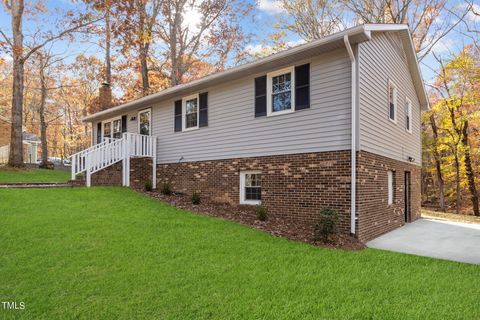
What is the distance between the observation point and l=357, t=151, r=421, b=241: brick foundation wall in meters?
7.23

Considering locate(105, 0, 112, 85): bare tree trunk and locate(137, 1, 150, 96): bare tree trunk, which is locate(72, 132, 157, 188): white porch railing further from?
locate(137, 1, 150, 96): bare tree trunk

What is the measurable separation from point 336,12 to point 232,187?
48.3 ft

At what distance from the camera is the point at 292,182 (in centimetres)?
827

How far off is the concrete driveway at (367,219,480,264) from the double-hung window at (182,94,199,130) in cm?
687

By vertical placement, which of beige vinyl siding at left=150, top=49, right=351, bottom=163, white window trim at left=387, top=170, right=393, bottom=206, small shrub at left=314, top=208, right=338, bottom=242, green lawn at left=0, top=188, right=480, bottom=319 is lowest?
green lawn at left=0, top=188, right=480, bottom=319

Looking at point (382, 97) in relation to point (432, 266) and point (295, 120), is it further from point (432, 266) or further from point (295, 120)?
point (432, 266)

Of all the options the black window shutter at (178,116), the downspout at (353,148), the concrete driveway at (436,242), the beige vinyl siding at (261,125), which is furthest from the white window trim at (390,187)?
the black window shutter at (178,116)

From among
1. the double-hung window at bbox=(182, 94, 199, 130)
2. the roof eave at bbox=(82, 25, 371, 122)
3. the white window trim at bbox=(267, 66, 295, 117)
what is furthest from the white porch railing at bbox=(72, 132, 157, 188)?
the white window trim at bbox=(267, 66, 295, 117)

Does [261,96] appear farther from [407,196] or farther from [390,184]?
[407,196]

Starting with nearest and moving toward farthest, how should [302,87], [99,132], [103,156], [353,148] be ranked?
[353,148] → [302,87] → [103,156] → [99,132]

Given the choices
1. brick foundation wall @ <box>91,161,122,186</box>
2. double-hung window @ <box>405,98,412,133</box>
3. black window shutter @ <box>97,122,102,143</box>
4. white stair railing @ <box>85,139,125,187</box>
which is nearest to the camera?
white stair railing @ <box>85,139,125,187</box>

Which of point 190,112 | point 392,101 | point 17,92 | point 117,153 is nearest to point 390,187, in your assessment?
point 392,101

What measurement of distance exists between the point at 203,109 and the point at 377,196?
19.9 feet

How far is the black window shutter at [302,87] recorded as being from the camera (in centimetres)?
809
